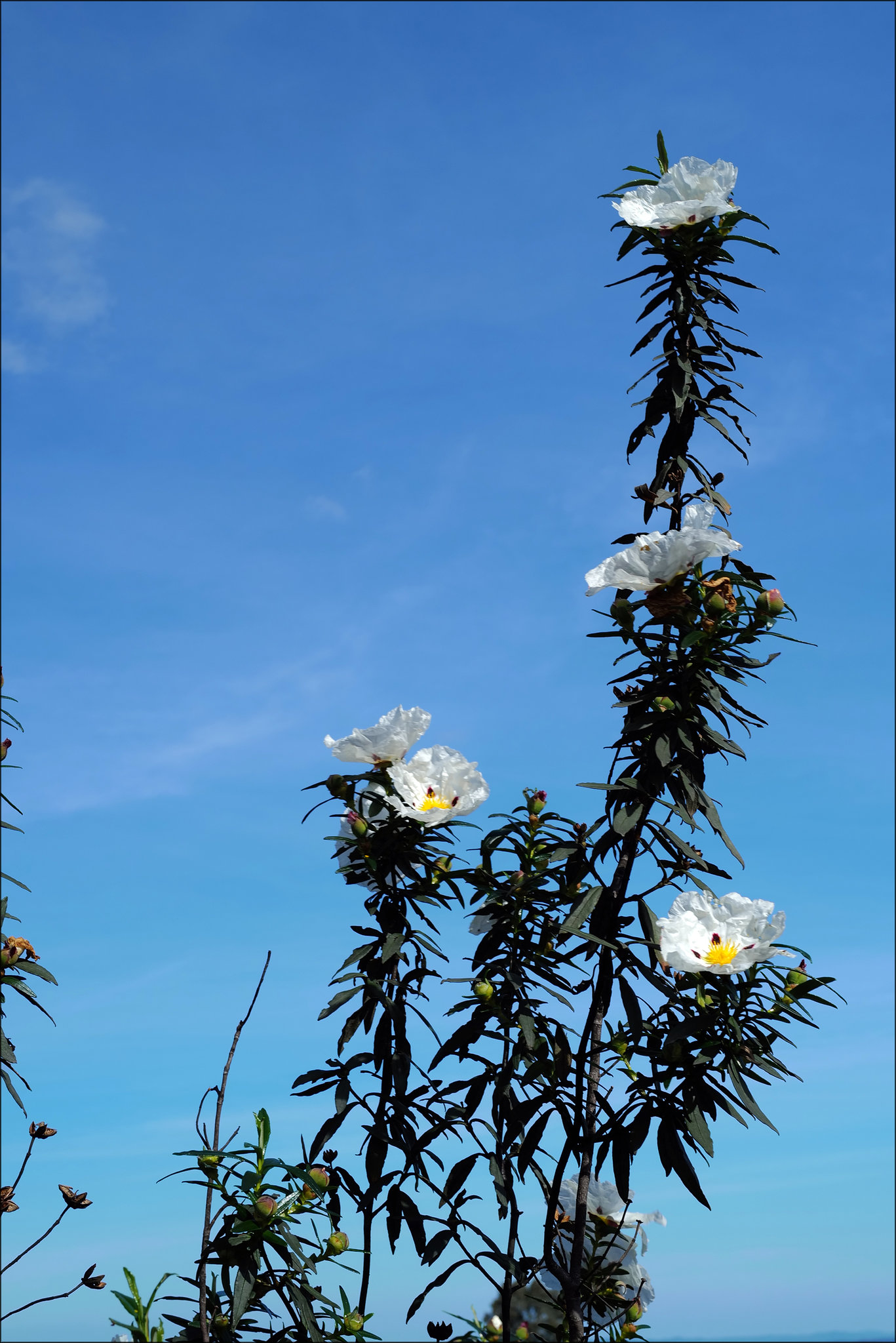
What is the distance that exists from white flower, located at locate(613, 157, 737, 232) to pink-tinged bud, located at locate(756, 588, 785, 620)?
1.14 metres

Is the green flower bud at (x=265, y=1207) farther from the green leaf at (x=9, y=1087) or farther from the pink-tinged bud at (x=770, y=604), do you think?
the pink-tinged bud at (x=770, y=604)

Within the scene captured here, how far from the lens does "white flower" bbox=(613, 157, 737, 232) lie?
10.3 feet

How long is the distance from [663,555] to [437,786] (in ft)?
2.77

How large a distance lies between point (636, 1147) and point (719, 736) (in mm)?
1006

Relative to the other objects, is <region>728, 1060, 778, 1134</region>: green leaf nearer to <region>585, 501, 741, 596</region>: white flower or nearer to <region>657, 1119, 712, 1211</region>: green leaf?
<region>657, 1119, 712, 1211</region>: green leaf

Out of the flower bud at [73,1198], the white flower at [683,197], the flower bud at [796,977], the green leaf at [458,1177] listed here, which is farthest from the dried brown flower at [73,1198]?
the white flower at [683,197]

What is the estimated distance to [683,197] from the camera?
3.18 m

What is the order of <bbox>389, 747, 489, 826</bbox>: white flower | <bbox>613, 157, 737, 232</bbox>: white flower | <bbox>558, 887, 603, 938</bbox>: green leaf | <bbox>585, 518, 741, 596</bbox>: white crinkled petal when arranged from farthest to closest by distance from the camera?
<bbox>613, 157, 737, 232</bbox>: white flower → <bbox>389, 747, 489, 826</bbox>: white flower → <bbox>585, 518, 741, 596</bbox>: white crinkled petal → <bbox>558, 887, 603, 938</bbox>: green leaf

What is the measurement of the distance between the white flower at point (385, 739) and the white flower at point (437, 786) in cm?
4

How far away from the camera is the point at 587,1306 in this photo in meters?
2.90

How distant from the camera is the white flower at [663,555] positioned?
2775mm

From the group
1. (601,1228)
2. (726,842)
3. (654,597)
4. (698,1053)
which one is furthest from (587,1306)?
(654,597)

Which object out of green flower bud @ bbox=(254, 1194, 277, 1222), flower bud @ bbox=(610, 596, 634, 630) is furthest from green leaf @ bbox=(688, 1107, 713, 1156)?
flower bud @ bbox=(610, 596, 634, 630)

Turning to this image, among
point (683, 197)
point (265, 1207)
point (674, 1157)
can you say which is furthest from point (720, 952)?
point (683, 197)
